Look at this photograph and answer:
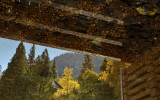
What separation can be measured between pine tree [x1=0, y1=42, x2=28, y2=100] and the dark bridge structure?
24904 mm

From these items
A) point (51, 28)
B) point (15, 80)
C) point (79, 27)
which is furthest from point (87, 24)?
point (15, 80)

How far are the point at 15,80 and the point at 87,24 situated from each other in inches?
1046

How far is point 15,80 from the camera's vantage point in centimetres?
2730

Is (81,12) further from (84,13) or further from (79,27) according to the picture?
(79,27)

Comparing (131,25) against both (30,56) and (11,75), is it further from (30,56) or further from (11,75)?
(30,56)

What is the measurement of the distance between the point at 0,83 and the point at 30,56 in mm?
14430

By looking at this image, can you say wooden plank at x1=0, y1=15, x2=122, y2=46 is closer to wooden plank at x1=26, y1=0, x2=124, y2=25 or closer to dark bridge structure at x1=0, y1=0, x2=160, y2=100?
dark bridge structure at x1=0, y1=0, x2=160, y2=100

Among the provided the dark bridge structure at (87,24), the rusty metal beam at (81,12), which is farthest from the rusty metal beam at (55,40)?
the rusty metal beam at (81,12)

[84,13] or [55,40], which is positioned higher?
[84,13]

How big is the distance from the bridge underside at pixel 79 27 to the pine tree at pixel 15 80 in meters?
24.9

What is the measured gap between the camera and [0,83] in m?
25.8

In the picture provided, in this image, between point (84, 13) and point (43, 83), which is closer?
point (84, 13)

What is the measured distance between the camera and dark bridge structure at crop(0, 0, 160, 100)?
9.41 feet

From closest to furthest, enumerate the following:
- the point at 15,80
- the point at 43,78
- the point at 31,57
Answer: the point at 15,80
the point at 43,78
the point at 31,57
